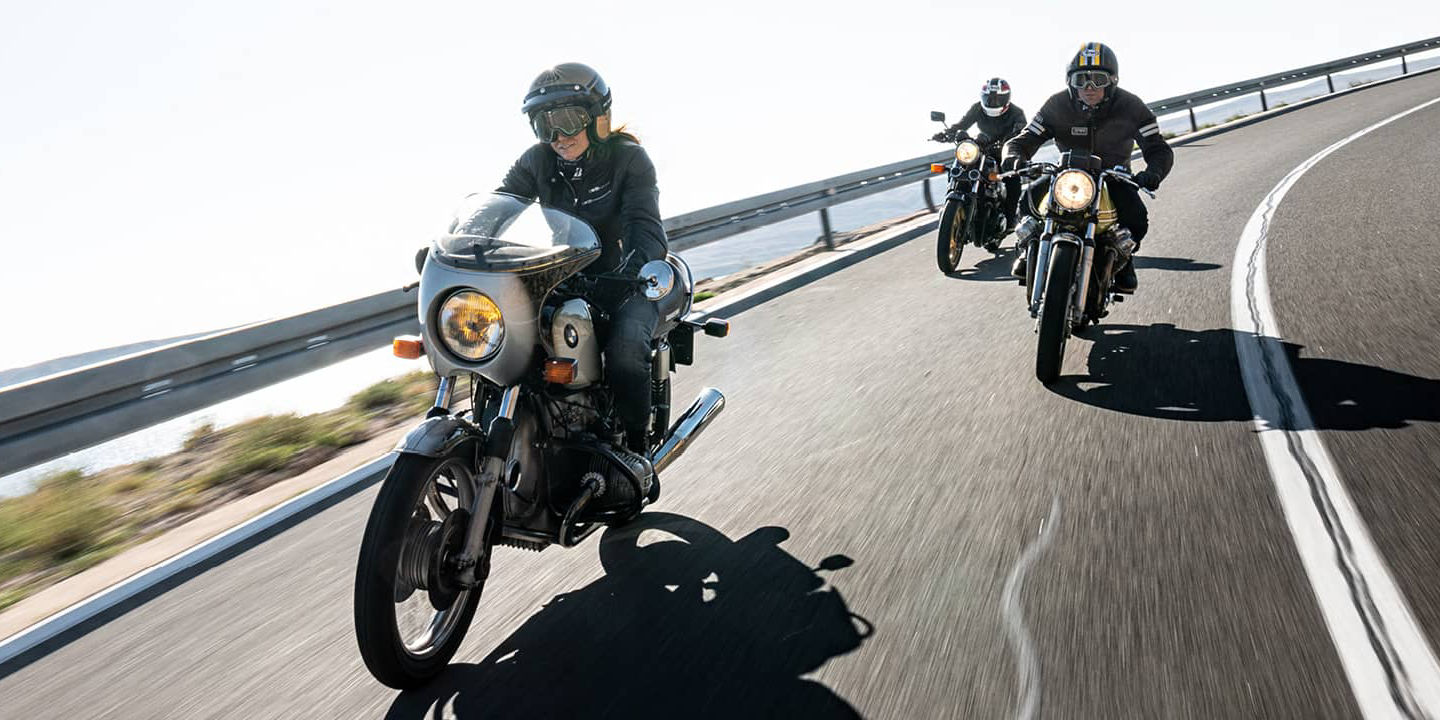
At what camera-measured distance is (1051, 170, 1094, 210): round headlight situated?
612 centimetres

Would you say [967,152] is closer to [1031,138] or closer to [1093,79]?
[1031,138]

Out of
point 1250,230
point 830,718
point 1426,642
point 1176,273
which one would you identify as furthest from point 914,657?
point 1250,230

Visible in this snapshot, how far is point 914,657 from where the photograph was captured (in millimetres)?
2988

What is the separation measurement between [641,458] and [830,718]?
1595mm

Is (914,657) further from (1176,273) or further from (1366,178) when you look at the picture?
(1366,178)

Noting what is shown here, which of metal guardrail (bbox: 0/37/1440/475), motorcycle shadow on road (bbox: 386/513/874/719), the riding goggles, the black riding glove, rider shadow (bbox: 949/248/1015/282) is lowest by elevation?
rider shadow (bbox: 949/248/1015/282)

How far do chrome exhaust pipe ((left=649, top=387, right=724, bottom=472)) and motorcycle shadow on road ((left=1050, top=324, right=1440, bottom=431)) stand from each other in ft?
6.86

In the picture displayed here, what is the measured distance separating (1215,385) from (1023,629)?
3100mm

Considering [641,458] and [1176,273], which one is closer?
[641,458]

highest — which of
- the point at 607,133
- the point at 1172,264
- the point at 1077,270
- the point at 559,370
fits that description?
the point at 607,133

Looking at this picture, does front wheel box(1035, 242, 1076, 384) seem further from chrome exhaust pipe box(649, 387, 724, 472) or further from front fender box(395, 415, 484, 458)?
front fender box(395, 415, 484, 458)

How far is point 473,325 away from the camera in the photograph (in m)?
3.33

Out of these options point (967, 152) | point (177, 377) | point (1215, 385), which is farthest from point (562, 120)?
point (967, 152)

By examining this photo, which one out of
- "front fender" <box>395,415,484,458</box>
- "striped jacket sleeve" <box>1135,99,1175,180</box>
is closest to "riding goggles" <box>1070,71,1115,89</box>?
"striped jacket sleeve" <box>1135,99,1175,180</box>
